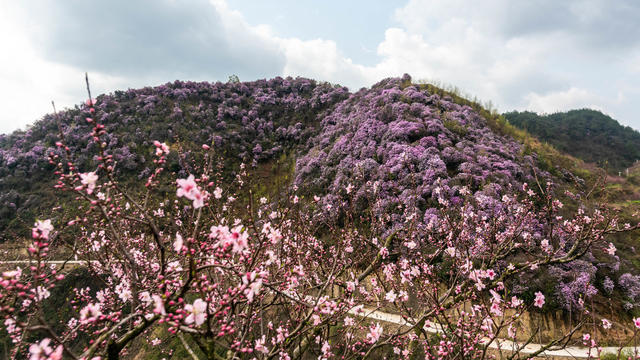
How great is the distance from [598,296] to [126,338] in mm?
13111

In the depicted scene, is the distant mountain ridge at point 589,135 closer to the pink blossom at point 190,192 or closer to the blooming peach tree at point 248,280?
the blooming peach tree at point 248,280

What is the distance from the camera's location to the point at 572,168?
16.3m

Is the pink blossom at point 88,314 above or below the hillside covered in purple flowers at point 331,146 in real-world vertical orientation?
below

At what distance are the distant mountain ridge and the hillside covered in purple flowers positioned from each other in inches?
897

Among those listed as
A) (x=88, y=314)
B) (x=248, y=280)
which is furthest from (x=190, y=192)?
(x=88, y=314)

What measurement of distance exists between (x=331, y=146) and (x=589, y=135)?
46.5m

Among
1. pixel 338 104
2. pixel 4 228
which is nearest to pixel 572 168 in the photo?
pixel 338 104

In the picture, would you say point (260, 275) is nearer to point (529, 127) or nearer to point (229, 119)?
point (229, 119)

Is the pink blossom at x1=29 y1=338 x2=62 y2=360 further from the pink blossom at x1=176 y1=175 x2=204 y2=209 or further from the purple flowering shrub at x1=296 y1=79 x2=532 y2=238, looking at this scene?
the purple flowering shrub at x1=296 y1=79 x2=532 y2=238

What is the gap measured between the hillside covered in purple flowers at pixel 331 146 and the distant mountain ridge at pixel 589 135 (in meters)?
22.8

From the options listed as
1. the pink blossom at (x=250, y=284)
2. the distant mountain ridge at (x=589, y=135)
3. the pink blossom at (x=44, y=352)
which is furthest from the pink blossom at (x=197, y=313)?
the distant mountain ridge at (x=589, y=135)

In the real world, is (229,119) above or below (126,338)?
above

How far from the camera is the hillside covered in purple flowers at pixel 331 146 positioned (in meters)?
10.7

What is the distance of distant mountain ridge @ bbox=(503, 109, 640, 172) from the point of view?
32.9m
